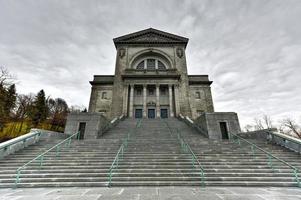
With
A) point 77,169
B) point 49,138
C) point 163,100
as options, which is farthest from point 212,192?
point 163,100

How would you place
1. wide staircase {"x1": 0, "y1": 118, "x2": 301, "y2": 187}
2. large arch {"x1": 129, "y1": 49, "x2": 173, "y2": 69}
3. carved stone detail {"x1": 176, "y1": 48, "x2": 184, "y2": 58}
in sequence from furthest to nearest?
carved stone detail {"x1": 176, "y1": 48, "x2": 184, "y2": 58}
large arch {"x1": 129, "y1": 49, "x2": 173, "y2": 69}
wide staircase {"x1": 0, "y1": 118, "x2": 301, "y2": 187}

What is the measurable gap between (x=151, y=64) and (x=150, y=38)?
18.4 feet

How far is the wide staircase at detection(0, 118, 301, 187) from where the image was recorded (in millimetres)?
6070

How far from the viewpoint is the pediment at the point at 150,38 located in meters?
30.3

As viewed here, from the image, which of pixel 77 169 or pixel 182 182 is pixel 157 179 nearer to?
pixel 182 182

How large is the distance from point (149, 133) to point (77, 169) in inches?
289

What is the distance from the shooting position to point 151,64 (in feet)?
99.2

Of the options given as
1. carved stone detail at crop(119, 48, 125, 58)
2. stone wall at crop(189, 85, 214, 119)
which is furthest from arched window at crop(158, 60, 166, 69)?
carved stone detail at crop(119, 48, 125, 58)

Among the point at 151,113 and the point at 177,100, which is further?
the point at 177,100

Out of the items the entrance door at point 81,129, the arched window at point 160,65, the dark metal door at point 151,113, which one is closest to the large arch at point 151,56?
the arched window at point 160,65

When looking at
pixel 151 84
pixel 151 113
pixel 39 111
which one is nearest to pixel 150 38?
pixel 151 84

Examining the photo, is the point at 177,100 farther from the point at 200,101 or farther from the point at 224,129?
the point at 224,129

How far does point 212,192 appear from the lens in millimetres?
5008

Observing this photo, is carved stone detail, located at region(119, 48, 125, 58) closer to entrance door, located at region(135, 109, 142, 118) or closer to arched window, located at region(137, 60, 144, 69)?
arched window, located at region(137, 60, 144, 69)
